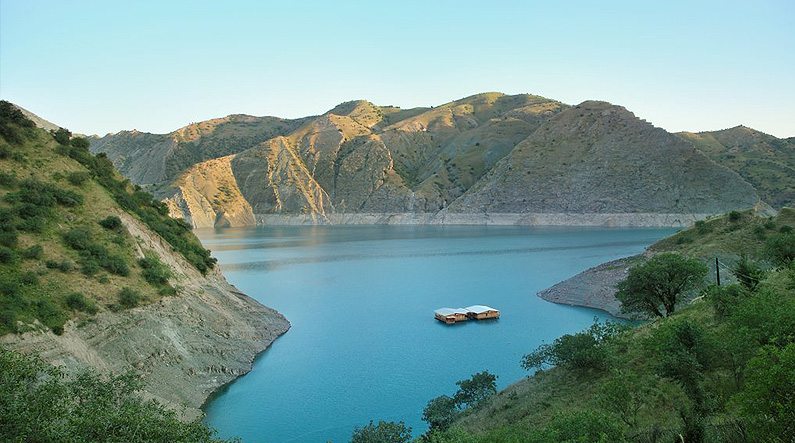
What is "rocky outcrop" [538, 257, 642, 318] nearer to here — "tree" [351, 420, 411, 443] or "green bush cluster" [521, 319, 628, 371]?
"green bush cluster" [521, 319, 628, 371]

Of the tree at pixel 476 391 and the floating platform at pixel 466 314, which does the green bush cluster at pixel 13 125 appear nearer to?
the tree at pixel 476 391

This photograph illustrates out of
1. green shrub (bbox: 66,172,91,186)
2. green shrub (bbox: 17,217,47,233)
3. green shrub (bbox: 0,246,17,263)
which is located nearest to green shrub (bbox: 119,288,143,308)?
green shrub (bbox: 0,246,17,263)

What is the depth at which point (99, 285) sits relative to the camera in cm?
2745

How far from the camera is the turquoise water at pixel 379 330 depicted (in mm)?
27000

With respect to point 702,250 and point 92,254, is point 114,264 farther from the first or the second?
point 702,250

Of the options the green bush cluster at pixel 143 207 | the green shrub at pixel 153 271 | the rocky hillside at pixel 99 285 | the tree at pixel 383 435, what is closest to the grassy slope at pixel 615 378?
the tree at pixel 383 435

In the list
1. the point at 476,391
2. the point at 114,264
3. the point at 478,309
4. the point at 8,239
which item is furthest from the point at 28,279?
the point at 478,309

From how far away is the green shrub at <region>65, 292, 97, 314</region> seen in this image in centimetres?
2486

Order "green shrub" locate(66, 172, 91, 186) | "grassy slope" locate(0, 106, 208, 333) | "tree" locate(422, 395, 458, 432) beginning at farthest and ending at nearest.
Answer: "green shrub" locate(66, 172, 91, 186) < "grassy slope" locate(0, 106, 208, 333) < "tree" locate(422, 395, 458, 432)

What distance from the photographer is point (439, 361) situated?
3472 cm

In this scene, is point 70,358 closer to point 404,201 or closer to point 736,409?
point 736,409

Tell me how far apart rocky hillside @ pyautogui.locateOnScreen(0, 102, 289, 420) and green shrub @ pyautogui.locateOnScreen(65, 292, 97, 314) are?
6 cm

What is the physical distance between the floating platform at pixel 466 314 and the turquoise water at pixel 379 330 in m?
0.97

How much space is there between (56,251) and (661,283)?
3808 cm
